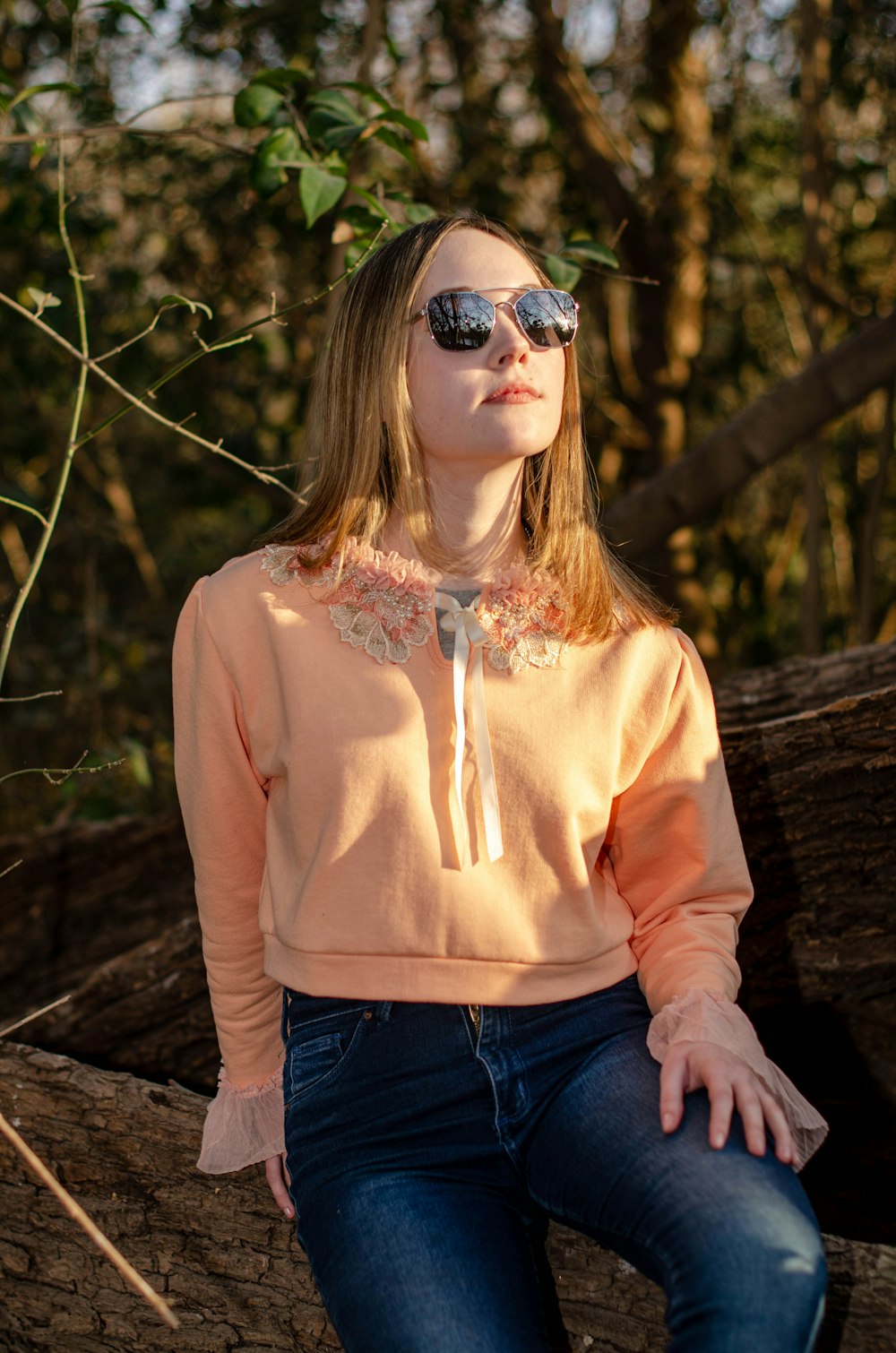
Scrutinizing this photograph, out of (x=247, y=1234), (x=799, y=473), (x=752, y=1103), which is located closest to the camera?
(x=752, y=1103)

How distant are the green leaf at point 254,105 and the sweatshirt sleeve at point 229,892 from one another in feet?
3.52

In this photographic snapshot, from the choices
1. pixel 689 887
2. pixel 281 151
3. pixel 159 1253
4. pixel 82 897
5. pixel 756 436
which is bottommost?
pixel 82 897

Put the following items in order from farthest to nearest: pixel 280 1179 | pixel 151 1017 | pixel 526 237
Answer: pixel 526 237 < pixel 151 1017 < pixel 280 1179

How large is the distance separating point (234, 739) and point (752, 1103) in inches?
32.2

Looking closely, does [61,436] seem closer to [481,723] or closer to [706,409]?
[706,409]

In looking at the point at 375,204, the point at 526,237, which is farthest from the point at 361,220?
the point at 526,237

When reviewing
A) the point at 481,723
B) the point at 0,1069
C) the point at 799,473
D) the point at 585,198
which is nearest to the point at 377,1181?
the point at 481,723

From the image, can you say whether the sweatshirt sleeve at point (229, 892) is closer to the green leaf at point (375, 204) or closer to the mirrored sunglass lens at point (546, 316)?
the mirrored sunglass lens at point (546, 316)

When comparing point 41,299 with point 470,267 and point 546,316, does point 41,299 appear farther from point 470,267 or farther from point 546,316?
point 546,316

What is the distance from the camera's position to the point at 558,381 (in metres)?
1.70

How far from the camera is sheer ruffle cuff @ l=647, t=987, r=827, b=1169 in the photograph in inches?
58.3

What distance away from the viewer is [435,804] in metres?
1.62

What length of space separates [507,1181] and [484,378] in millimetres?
1043

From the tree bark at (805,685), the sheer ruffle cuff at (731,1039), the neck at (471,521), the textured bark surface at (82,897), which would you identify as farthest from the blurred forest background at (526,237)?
the sheer ruffle cuff at (731,1039)
